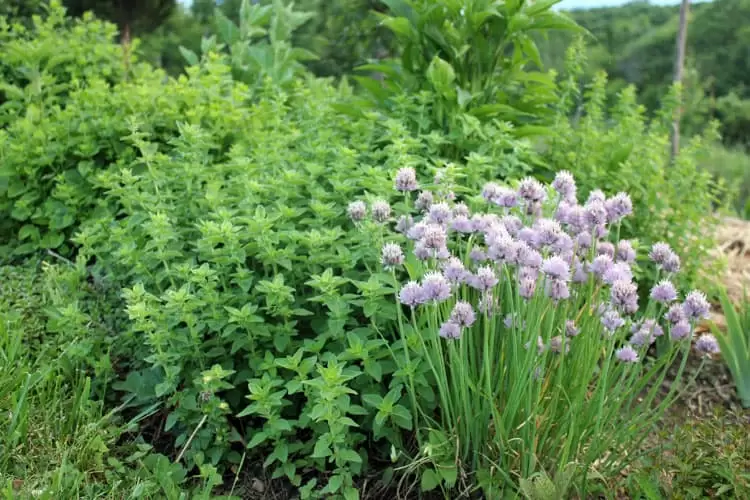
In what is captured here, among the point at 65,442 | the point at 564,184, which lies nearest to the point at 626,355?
the point at 564,184

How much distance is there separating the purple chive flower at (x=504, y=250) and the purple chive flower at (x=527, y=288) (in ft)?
0.24

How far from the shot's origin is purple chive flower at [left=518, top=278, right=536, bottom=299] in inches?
78.6

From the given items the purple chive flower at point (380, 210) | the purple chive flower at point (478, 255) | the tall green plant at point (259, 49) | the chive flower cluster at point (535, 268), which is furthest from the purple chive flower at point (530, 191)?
the tall green plant at point (259, 49)

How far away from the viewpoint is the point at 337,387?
2.13 metres

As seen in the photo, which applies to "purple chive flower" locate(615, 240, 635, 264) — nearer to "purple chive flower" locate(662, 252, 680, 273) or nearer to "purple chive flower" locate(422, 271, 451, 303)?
"purple chive flower" locate(662, 252, 680, 273)

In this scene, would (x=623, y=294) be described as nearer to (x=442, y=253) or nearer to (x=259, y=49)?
(x=442, y=253)

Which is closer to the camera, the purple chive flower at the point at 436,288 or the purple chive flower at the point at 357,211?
the purple chive flower at the point at 436,288

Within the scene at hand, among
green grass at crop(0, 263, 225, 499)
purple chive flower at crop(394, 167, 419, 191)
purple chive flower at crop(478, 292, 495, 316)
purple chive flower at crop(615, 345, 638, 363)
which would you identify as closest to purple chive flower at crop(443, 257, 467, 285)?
purple chive flower at crop(478, 292, 495, 316)

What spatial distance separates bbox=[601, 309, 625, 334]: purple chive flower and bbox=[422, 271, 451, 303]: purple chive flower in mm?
515

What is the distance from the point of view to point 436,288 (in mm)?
1945

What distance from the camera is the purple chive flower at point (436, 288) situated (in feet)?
6.38

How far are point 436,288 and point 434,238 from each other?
163 mm

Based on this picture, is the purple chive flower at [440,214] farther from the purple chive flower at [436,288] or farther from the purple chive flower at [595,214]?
the purple chive flower at [595,214]

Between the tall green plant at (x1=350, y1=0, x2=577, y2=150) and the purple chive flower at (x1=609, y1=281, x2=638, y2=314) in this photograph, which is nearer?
the purple chive flower at (x1=609, y1=281, x2=638, y2=314)
